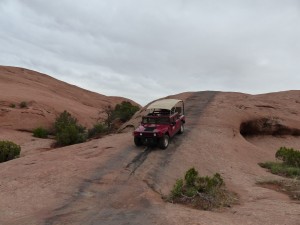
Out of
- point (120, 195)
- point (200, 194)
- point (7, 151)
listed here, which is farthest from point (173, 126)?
point (7, 151)

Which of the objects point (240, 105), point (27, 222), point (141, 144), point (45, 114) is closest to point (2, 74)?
point (45, 114)

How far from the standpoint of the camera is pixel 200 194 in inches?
523

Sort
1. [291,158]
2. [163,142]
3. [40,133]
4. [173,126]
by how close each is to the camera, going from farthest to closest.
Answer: [40,133], [291,158], [173,126], [163,142]

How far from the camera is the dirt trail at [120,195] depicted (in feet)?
35.8

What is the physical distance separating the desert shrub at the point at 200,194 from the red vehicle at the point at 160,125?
5.35 metres

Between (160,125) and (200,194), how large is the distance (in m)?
7.42

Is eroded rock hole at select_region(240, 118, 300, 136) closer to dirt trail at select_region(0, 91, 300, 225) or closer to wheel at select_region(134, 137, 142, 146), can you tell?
dirt trail at select_region(0, 91, 300, 225)

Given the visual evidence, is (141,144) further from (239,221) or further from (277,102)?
(277,102)

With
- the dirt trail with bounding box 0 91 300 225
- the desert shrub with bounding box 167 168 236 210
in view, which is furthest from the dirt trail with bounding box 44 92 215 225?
the desert shrub with bounding box 167 168 236 210

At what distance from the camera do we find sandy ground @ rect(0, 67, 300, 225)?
11.2 metres

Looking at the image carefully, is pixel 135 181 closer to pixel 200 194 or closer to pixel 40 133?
pixel 200 194

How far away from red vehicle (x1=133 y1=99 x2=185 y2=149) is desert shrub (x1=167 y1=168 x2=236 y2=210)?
5.35 metres

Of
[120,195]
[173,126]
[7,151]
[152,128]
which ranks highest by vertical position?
[173,126]

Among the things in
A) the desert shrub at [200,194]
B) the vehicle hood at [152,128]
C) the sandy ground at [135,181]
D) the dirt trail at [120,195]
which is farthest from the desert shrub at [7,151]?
the desert shrub at [200,194]
